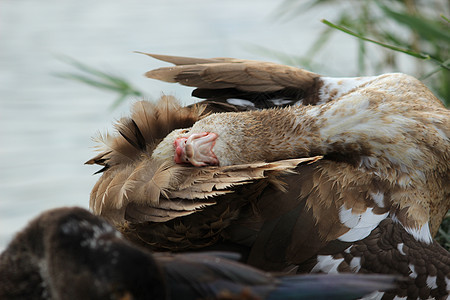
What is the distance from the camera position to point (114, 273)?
1602mm

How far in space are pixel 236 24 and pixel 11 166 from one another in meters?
3.28

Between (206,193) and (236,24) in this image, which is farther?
(236,24)

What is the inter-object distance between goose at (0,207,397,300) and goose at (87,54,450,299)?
0.57m

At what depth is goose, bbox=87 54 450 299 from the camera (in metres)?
2.37

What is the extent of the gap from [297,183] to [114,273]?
3.49 feet

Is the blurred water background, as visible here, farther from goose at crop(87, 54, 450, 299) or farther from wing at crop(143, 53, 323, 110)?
goose at crop(87, 54, 450, 299)

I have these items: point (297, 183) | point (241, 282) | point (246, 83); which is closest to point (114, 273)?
point (241, 282)

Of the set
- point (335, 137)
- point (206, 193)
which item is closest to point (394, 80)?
point (335, 137)

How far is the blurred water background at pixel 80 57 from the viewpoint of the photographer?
5141 millimetres

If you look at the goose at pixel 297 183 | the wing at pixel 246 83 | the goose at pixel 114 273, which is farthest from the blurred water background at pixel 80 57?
the goose at pixel 114 273

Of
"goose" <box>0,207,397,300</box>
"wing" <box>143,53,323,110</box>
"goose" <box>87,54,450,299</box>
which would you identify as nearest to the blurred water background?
"wing" <box>143,53,323,110</box>

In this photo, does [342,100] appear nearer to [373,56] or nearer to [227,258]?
[227,258]

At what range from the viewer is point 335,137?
2.62 metres

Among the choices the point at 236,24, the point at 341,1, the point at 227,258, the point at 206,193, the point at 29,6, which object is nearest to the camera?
the point at 227,258
